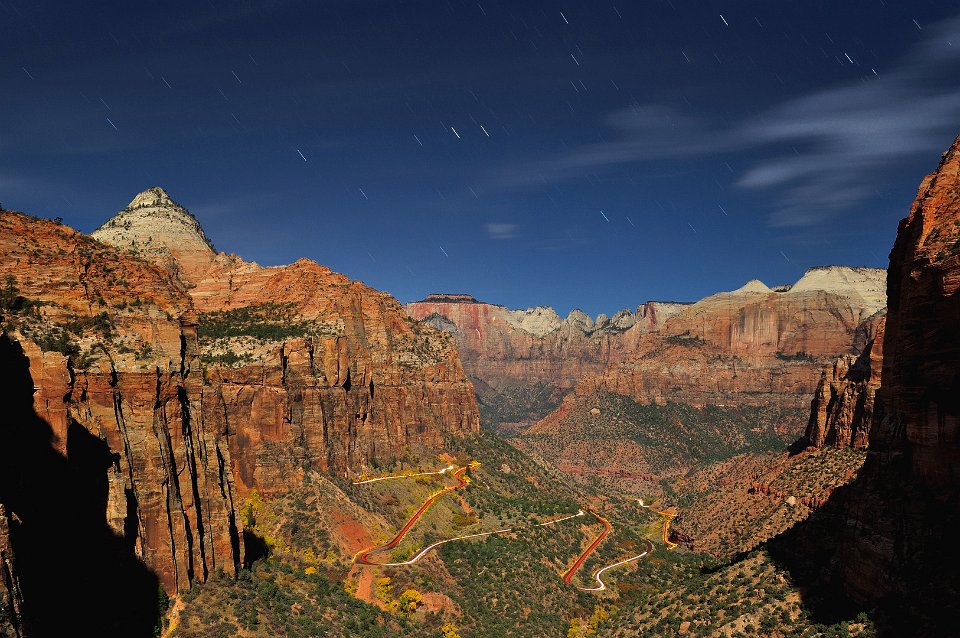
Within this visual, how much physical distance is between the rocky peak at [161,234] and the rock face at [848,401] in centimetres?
9976

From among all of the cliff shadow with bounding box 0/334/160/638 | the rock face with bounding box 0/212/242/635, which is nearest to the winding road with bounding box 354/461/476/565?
the rock face with bounding box 0/212/242/635

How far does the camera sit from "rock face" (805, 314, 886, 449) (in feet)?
269

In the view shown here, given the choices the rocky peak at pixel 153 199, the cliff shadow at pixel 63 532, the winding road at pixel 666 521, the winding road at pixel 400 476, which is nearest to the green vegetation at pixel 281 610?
the cliff shadow at pixel 63 532

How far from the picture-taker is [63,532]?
115 ft

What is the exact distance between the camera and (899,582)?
116 feet

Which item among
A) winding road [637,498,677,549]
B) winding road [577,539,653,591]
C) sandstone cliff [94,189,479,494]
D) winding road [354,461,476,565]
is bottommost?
winding road [637,498,677,549]

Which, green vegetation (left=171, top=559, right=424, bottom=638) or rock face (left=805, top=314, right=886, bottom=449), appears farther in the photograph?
rock face (left=805, top=314, right=886, bottom=449)

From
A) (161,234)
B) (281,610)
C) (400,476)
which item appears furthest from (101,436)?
(161,234)

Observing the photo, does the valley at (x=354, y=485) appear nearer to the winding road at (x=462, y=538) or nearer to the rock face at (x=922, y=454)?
the rock face at (x=922, y=454)

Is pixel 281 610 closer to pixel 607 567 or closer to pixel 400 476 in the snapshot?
pixel 400 476

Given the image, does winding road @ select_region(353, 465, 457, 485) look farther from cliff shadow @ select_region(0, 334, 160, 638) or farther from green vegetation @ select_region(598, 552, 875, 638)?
cliff shadow @ select_region(0, 334, 160, 638)

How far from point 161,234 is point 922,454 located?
12171cm

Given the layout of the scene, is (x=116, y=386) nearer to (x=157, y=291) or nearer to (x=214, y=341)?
(x=157, y=291)

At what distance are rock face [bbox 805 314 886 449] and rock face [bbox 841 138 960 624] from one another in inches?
1529
